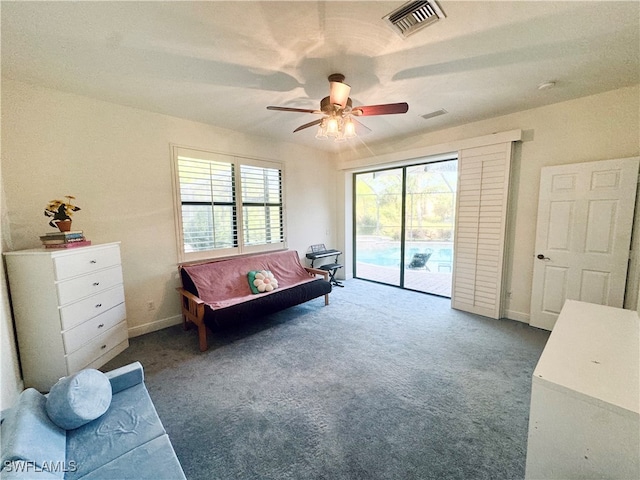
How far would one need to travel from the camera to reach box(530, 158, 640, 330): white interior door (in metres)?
2.46

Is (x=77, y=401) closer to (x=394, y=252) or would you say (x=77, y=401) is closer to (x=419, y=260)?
(x=394, y=252)

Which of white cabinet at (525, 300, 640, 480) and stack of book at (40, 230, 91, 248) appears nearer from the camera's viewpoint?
white cabinet at (525, 300, 640, 480)

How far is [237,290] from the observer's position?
3289 mm

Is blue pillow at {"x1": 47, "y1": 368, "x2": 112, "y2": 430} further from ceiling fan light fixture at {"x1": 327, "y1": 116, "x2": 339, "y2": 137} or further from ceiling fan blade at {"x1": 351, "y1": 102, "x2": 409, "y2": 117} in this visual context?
ceiling fan blade at {"x1": 351, "y1": 102, "x2": 409, "y2": 117}

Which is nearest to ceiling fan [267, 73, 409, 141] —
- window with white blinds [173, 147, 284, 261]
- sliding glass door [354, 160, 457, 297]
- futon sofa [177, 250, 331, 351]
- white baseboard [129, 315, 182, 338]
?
window with white blinds [173, 147, 284, 261]

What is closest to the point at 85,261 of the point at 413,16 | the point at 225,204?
the point at 225,204

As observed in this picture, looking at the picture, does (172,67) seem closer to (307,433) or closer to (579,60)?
(307,433)

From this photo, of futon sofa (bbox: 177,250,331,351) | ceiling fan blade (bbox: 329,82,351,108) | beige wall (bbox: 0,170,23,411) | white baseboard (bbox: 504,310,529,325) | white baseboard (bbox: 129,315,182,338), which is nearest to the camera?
beige wall (bbox: 0,170,23,411)

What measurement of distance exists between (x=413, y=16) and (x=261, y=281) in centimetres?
300

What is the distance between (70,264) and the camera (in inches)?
80.9

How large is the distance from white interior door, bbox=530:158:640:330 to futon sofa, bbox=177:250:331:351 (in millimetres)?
2706

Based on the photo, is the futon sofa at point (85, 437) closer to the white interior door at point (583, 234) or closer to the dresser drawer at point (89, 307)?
the dresser drawer at point (89, 307)

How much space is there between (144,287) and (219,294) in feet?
2.82

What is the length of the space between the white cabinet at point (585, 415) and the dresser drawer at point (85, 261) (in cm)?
308
